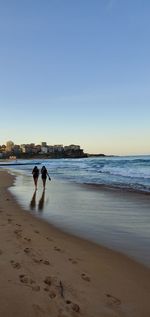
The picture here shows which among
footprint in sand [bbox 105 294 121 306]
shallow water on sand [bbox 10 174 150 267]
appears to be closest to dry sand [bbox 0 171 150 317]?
footprint in sand [bbox 105 294 121 306]

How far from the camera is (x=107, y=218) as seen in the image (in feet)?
37.5

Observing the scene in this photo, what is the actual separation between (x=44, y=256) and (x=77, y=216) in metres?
5.73

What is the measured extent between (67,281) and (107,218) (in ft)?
21.5

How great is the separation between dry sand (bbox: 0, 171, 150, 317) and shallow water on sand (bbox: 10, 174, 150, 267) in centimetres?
73

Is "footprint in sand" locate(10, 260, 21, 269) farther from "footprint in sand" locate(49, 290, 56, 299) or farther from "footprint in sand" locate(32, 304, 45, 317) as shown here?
"footprint in sand" locate(32, 304, 45, 317)

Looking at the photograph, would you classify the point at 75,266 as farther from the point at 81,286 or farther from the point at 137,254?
the point at 137,254

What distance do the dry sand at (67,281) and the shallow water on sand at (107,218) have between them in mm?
726

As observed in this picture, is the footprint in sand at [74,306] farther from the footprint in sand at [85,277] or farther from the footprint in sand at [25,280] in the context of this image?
the footprint in sand at [85,277]

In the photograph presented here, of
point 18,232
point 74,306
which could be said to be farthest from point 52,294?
point 18,232

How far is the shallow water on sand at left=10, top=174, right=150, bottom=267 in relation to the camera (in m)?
8.03

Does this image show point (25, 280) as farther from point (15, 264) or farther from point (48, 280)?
point (15, 264)

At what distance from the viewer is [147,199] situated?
1692 cm

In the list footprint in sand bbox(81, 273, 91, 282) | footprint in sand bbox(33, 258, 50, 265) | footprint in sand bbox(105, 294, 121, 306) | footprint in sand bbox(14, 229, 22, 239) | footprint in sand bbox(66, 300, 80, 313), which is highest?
footprint in sand bbox(33, 258, 50, 265)

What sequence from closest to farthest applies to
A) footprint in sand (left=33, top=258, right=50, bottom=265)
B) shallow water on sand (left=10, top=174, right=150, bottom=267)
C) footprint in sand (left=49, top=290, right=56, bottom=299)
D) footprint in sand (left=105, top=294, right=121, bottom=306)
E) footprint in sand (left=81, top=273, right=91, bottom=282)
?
footprint in sand (left=49, top=290, right=56, bottom=299) → footprint in sand (left=105, top=294, right=121, bottom=306) → footprint in sand (left=81, top=273, right=91, bottom=282) → footprint in sand (left=33, top=258, right=50, bottom=265) → shallow water on sand (left=10, top=174, right=150, bottom=267)
